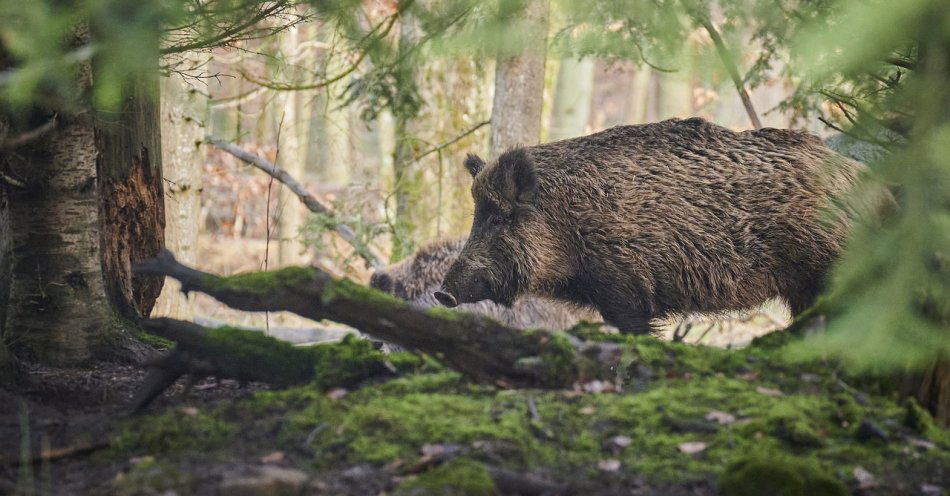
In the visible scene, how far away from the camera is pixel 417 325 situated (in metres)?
4.25

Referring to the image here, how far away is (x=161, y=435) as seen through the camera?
393 cm

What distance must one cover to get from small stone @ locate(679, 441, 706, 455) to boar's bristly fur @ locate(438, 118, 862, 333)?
9.37 ft

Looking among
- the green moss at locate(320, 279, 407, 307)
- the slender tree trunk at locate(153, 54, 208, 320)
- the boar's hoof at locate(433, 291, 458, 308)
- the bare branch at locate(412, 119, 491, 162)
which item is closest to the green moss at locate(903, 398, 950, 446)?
the green moss at locate(320, 279, 407, 307)

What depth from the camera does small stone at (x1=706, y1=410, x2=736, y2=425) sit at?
407 cm

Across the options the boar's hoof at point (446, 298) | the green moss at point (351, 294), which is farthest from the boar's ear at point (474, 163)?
the green moss at point (351, 294)

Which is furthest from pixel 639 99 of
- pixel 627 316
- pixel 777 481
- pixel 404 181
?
pixel 777 481

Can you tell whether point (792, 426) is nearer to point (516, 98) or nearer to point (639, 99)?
point (516, 98)

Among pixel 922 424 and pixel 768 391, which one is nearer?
pixel 922 424

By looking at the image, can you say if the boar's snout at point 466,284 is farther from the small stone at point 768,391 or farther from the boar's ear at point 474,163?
the small stone at point 768,391

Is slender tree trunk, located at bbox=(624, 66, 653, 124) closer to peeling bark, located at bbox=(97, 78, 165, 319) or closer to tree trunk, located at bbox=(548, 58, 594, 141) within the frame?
tree trunk, located at bbox=(548, 58, 594, 141)

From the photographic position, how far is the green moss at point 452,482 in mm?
3305

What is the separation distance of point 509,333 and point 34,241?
8.93ft

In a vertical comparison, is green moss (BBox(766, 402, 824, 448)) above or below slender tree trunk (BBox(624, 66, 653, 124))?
below

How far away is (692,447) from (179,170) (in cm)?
698
